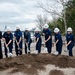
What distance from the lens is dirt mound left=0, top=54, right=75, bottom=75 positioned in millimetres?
16875

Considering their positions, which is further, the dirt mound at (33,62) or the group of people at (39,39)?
the group of people at (39,39)

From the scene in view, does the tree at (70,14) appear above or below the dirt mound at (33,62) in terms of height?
above

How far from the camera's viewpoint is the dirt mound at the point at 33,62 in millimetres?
16875

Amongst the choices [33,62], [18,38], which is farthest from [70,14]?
[33,62]

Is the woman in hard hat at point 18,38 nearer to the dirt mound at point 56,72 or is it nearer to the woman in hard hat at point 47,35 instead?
the woman in hard hat at point 47,35

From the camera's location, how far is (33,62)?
17.9 m

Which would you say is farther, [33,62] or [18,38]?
Result: [18,38]

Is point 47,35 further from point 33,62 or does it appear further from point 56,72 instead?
point 56,72

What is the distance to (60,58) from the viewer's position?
18219mm

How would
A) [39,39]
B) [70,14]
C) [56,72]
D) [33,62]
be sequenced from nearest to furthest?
1. [56,72]
2. [33,62]
3. [39,39]
4. [70,14]

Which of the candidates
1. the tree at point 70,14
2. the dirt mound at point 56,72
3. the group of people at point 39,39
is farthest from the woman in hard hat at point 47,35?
the tree at point 70,14

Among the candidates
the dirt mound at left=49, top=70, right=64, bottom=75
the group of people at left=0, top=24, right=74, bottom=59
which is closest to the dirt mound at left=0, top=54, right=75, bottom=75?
the dirt mound at left=49, top=70, right=64, bottom=75

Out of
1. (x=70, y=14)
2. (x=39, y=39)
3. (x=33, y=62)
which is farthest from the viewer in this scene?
(x=70, y=14)

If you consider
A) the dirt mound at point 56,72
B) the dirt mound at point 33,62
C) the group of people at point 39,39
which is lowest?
the dirt mound at point 56,72
